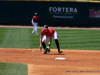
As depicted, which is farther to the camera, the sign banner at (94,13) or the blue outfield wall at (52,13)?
the sign banner at (94,13)

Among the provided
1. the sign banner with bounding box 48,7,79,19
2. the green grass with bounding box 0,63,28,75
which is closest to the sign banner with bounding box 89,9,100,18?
the sign banner with bounding box 48,7,79,19

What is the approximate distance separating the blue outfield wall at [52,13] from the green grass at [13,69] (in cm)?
2231

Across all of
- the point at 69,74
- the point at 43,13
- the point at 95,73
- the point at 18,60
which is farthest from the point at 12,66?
the point at 43,13

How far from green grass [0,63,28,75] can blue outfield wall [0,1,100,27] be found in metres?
22.3

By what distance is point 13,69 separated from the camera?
8.95m

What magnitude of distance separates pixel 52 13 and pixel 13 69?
23805mm

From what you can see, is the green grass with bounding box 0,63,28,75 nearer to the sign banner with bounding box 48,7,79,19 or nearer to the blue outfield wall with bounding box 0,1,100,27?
the blue outfield wall with bounding box 0,1,100,27

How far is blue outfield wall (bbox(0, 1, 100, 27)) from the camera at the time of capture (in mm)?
31797

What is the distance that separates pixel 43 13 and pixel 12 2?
170 inches

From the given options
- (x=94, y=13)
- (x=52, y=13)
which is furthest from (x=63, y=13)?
(x=94, y=13)

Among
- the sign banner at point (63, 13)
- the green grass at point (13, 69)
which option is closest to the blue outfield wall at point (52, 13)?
the sign banner at point (63, 13)

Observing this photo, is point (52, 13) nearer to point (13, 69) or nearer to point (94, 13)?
point (94, 13)

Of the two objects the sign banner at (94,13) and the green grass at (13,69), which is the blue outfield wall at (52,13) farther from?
the green grass at (13,69)

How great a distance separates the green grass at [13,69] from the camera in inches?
326
